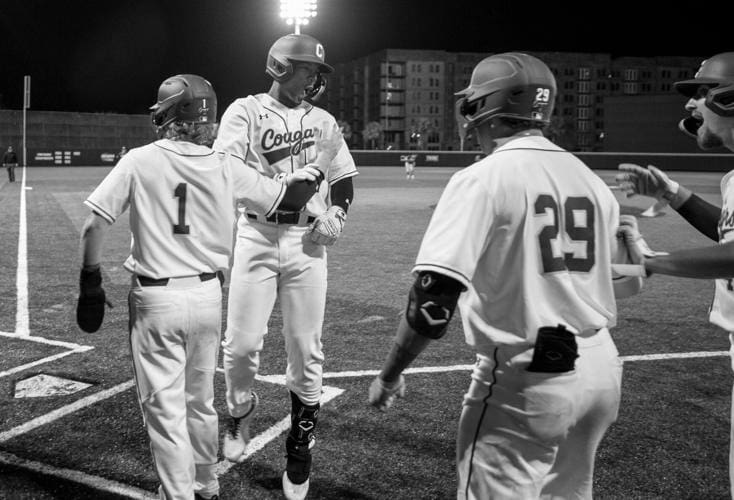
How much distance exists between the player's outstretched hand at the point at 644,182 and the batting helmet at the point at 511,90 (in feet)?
3.34

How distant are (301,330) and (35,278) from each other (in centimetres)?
735

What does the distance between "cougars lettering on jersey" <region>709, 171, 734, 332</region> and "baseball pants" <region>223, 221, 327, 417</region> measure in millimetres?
2239

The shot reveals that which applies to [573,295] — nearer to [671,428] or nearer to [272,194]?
[272,194]

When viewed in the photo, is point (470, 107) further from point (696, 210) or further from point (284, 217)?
point (284, 217)

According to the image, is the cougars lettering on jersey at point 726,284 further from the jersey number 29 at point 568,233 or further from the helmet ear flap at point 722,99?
the jersey number 29 at point 568,233

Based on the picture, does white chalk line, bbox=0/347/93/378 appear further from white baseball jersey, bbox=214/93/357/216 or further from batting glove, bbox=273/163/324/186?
batting glove, bbox=273/163/324/186

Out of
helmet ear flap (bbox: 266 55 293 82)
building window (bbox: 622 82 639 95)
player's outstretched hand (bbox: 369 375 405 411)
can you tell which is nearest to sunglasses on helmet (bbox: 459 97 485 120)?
player's outstretched hand (bbox: 369 375 405 411)

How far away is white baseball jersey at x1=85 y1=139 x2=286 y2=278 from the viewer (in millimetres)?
3307

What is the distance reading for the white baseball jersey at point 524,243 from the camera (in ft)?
7.34

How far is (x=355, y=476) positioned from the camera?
A: 13.2 ft

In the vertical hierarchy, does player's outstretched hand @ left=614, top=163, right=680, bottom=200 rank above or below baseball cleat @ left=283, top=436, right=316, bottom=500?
above

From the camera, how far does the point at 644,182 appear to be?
3.41 metres

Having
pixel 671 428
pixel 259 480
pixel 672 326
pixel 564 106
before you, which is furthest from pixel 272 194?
Result: pixel 564 106

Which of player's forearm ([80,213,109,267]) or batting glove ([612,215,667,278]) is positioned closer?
batting glove ([612,215,667,278])
